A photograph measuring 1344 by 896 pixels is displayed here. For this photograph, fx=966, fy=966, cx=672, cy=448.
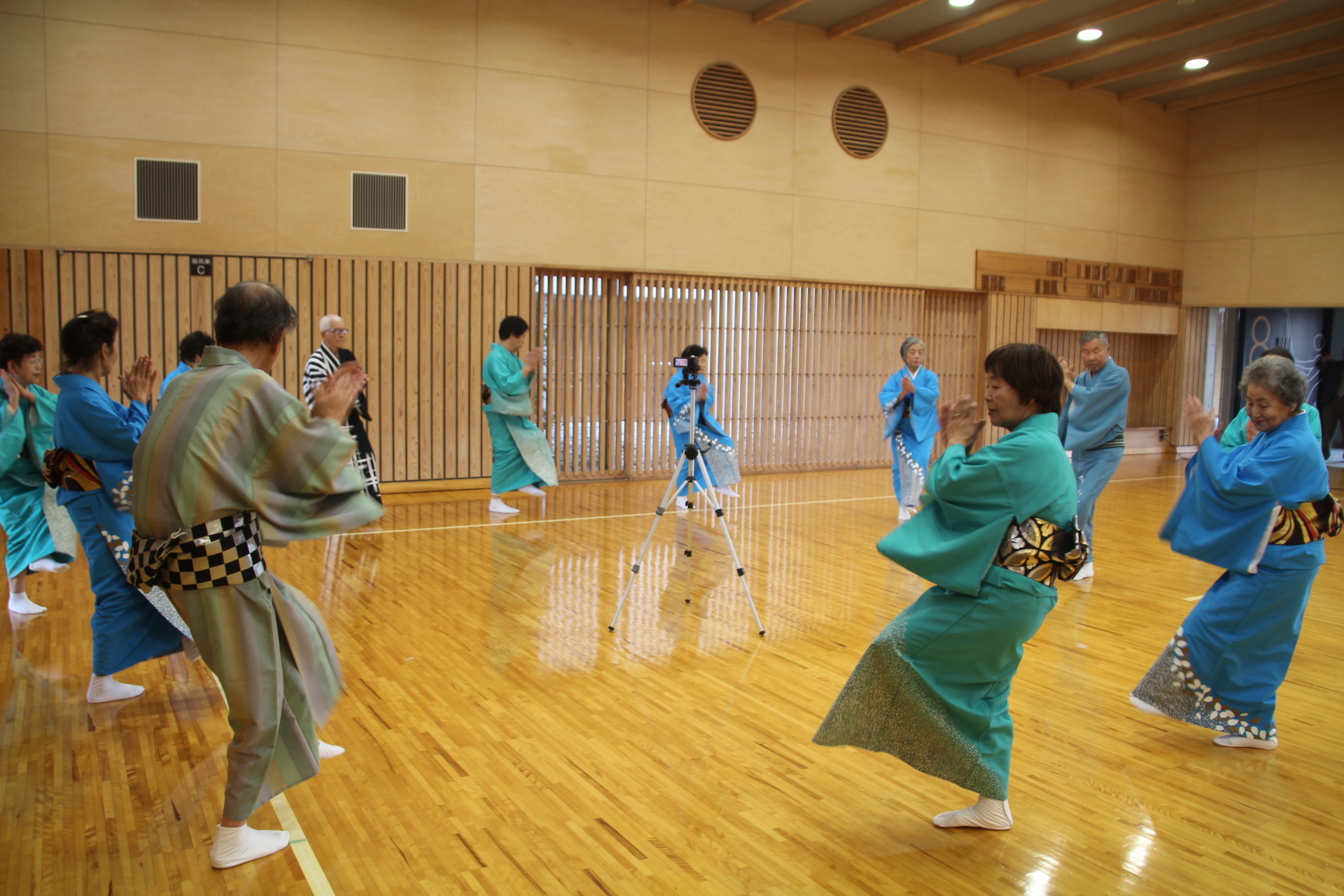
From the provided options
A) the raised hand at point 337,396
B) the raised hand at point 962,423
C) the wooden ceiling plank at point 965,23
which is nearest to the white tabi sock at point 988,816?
the raised hand at point 962,423

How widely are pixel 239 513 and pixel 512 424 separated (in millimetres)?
5393

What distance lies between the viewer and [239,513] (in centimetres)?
231

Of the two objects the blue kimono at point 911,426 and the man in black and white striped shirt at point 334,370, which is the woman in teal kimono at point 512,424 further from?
the blue kimono at point 911,426

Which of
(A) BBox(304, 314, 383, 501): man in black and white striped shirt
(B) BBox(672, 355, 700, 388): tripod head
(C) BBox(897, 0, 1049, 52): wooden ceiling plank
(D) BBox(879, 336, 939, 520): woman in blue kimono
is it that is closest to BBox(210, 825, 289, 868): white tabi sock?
(B) BBox(672, 355, 700, 388): tripod head

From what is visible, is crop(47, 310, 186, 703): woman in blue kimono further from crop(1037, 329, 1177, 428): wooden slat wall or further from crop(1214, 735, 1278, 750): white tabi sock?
crop(1037, 329, 1177, 428): wooden slat wall

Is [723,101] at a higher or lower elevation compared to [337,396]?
higher

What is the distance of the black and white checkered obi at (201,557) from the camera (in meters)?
2.25

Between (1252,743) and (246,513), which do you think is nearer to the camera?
(246,513)

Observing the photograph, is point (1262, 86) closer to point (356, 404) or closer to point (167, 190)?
point (356, 404)

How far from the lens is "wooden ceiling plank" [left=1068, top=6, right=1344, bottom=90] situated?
9.59 m

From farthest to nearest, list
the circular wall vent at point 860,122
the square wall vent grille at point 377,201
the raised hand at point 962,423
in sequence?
1. the circular wall vent at point 860,122
2. the square wall vent grille at point 377,201
3. the raised hand at point 962,423

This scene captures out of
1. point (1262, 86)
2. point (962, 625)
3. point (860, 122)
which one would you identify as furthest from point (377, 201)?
point (1262, 86)

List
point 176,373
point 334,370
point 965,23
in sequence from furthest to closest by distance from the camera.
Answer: point 965,23
point 334,370
point 176,373

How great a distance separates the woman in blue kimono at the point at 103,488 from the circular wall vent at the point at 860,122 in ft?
28.3
